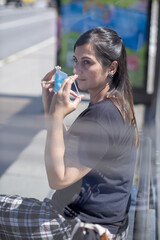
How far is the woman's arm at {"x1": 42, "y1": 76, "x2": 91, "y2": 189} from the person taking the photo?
1348mm

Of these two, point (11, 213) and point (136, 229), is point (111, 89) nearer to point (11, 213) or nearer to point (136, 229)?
point (11, 213)

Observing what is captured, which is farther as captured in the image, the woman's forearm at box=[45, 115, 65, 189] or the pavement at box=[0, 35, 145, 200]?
the pavement at box=[0, 35, 145, 200]

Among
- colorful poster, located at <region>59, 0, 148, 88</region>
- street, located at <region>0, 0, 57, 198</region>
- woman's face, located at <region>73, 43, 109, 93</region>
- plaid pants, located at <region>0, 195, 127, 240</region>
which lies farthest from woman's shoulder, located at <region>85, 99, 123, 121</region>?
colorful poster, located at <region>59, 0, 148, 88</region>

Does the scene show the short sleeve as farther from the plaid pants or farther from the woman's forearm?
the plaid pants

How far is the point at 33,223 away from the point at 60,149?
1.18 ft

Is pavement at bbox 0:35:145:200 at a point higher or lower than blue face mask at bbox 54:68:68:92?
lower

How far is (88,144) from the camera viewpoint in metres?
1.36

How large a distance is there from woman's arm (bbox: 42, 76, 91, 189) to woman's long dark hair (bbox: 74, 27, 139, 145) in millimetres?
206

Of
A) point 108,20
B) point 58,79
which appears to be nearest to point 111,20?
point 108,20

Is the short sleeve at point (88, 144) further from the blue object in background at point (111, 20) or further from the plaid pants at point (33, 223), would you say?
the blue object in background at point (111, 20)

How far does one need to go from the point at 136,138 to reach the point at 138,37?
418 centimetres

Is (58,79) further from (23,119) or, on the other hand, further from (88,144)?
(23,119)

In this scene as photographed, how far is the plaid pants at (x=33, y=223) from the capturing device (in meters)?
1.51

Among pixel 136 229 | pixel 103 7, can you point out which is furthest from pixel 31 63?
pixel 136 229
